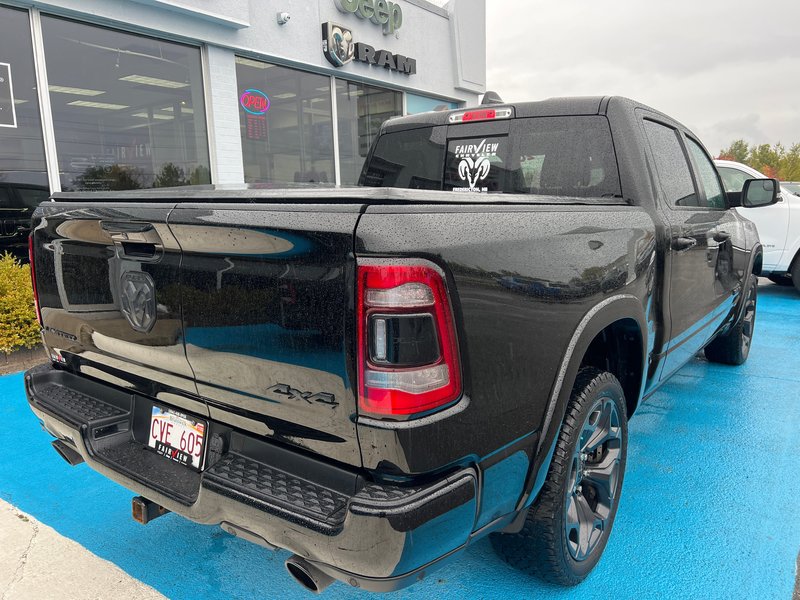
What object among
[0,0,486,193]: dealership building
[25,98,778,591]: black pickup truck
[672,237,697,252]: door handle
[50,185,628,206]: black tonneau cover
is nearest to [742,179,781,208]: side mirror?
[672,237,697,252]: door handle

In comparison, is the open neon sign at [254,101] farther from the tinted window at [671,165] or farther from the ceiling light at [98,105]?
the tinted window at [671,165]

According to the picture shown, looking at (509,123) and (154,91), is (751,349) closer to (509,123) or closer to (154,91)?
(509,123)

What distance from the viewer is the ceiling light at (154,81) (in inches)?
290

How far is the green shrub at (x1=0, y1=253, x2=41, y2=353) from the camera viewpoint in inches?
192

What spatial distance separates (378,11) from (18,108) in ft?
19.4

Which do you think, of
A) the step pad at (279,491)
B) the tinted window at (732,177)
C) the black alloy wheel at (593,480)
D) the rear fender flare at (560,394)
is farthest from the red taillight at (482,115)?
the tinted window at (732,177)

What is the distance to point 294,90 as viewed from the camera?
9.38 metres

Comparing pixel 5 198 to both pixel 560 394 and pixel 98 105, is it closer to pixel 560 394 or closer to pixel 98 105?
pixel 98 105

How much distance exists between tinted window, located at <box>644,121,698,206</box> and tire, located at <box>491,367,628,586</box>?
4.11ft

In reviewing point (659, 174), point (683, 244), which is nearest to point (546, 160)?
point (659, 174)

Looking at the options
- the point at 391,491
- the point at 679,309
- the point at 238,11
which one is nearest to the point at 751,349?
the point at 679,309

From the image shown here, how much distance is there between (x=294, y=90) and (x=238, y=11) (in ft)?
5.82

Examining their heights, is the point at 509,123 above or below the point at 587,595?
above

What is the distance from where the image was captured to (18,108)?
6.23 m
